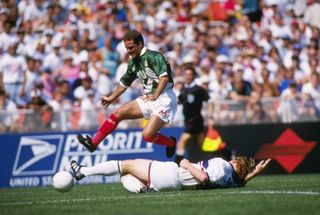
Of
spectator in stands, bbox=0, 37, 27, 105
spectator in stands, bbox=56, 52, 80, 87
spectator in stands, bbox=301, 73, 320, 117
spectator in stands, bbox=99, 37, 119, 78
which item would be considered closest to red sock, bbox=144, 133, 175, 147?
spectator in stands, bbox=301, 73, 320, 117

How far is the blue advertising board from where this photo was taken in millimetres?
18500

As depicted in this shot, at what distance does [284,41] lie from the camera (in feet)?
79.6

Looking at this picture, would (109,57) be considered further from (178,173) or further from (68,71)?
(178,173)

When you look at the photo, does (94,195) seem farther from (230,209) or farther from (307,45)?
(307,45)

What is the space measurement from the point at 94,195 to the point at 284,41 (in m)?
12.7

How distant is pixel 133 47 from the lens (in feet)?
45.4

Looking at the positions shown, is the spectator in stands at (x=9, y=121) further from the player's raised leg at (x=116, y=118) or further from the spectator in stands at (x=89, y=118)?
the player's raised leg at (x=116, y=118)

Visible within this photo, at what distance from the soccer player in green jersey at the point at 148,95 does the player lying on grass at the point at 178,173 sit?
5.59ft

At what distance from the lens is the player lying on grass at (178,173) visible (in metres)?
12.0

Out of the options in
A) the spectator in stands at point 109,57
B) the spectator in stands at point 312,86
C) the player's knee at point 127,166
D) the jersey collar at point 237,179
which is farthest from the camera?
the spectator in stands at point 109,57

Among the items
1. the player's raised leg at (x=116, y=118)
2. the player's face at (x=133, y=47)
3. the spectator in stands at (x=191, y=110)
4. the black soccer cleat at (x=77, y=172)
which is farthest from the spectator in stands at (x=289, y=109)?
the black soccer cleat at (x=77, y=172)

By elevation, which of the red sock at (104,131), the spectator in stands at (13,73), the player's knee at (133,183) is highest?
the spectator in stands at (13,73)

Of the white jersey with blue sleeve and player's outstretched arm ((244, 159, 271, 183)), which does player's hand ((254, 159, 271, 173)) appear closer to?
player's outstretched arm ((244, 159, 271, 183))

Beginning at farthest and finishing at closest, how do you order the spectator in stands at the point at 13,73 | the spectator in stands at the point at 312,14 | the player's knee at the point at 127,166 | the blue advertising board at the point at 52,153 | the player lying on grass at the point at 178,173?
the spectator in stands at the point at 312,14
the spectator in stands at the point at 13,73
the blue advertising board at the point at 52,153
the player's knee at the point at 127,166
the player lying on grass at the point at 178,173
